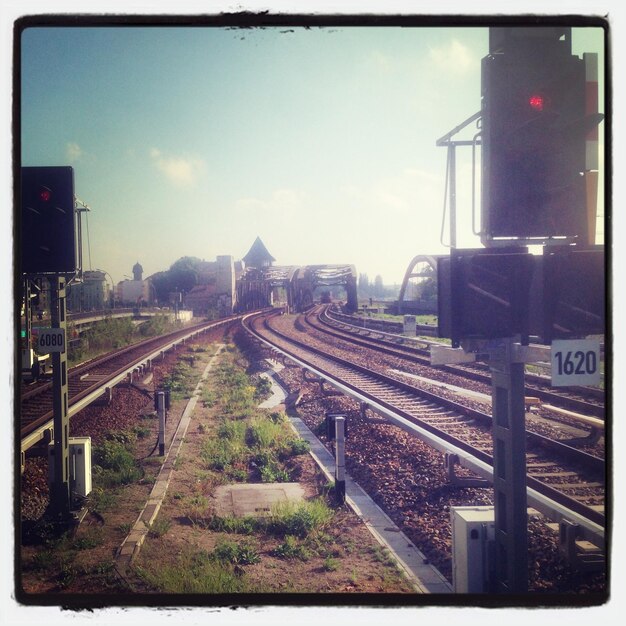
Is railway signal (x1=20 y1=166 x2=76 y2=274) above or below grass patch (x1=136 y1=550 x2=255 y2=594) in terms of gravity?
above

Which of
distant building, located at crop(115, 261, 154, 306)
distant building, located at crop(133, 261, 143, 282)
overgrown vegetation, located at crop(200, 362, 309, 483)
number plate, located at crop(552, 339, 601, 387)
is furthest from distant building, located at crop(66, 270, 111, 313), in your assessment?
number plate, located at crop(552, 339, 601, 387)

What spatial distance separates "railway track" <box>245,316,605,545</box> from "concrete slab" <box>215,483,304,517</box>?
1671mm

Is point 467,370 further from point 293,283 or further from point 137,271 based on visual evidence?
point 137,271

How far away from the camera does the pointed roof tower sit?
4621 mm

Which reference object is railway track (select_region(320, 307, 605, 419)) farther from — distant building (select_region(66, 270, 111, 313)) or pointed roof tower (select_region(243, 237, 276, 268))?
distant building (select_region(66, 270, 111, 313))

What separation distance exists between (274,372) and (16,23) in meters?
8.52

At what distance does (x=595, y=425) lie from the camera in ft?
20.8

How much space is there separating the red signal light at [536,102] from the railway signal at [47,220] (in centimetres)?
375

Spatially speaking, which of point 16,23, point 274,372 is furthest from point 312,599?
point 274,372

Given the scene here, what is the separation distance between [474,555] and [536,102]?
337cm

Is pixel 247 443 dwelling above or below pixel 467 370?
below

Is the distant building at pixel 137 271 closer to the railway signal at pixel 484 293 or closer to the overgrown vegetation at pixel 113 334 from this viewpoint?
the overgrown vegetation at pixel 113 334

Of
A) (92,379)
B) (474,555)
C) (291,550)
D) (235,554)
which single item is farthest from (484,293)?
(92,379)

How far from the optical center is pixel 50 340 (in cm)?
436
